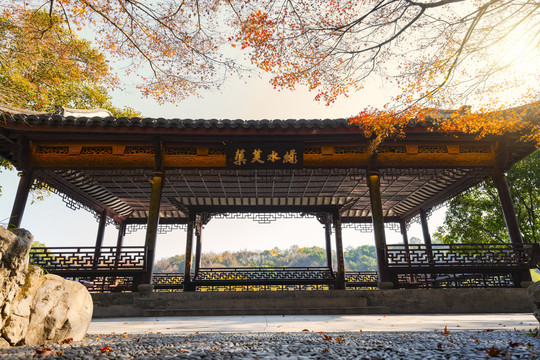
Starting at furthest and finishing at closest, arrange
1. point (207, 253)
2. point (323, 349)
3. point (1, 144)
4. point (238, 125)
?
point (207, 253), point (1, 144), point (238, 125), point (323, 349)

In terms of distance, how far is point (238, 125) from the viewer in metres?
7.56

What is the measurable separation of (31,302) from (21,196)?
627cm

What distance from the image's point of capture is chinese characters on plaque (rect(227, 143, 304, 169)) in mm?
8148

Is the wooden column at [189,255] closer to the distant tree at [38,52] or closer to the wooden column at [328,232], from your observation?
the wooden column at [328,232]

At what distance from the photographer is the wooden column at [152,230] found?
7.36 m

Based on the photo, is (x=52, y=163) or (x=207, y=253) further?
(x=207, y=253)

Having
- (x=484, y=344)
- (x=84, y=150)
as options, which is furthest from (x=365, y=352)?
(x=84, y=150)

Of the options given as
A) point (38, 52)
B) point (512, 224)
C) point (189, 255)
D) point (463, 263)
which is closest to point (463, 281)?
point (463, 263)

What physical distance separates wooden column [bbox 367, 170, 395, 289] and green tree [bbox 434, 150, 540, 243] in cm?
578

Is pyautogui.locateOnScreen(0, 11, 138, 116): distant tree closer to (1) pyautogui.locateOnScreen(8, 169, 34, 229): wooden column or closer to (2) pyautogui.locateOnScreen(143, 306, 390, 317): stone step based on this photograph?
(1) pyautogui.locateOnScreen(8, 169, 34, 229): wooden column

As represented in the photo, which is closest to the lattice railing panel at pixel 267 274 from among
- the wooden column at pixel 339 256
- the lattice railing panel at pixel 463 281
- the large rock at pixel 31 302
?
the wooden column at pixel 339 256

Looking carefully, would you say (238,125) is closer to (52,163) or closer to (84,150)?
(84,150)

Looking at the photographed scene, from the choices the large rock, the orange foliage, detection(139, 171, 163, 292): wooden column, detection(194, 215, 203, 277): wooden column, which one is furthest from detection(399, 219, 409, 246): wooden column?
the large rock

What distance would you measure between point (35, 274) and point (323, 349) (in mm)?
2755
